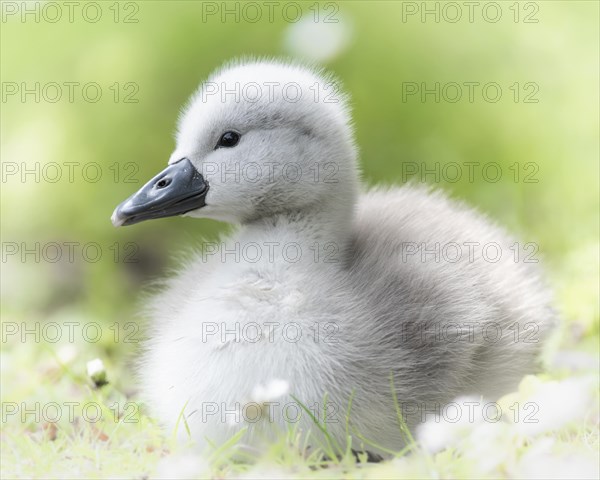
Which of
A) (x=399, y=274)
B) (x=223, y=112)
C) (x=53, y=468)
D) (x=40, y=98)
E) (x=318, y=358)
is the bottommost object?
(x=53, y=468)

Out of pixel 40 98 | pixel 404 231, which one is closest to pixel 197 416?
pixel 404 231

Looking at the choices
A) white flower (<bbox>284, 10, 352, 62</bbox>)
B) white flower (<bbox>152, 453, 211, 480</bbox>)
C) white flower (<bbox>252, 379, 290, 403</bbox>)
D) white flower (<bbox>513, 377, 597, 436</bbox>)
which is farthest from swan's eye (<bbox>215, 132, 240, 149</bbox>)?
white flower (<bbox>284, 10, 352, 62</bbox>)

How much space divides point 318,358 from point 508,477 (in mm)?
352

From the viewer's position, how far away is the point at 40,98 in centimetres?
302

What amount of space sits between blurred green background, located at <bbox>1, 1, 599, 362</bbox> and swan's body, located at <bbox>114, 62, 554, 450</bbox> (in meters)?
1.20

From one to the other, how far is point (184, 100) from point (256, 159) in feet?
4.55

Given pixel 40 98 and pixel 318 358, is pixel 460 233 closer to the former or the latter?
pixel 318 358

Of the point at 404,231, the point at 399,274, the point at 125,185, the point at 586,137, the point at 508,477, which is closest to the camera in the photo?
the point at 508,477

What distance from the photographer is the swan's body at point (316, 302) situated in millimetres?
1430

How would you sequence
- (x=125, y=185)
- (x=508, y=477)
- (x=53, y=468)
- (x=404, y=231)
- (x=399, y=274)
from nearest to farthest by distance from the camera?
(x=508, y=477), (x=53, y=468), (x=399, y=274), (x=404, y=231), (x=125, y=185)

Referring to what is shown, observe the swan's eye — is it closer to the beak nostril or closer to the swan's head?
the swan's head

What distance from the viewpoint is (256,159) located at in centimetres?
157

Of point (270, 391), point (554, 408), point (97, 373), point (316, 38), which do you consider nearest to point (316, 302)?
point (270, 391)

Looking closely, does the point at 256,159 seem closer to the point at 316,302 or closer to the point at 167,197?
the point at 167,197
